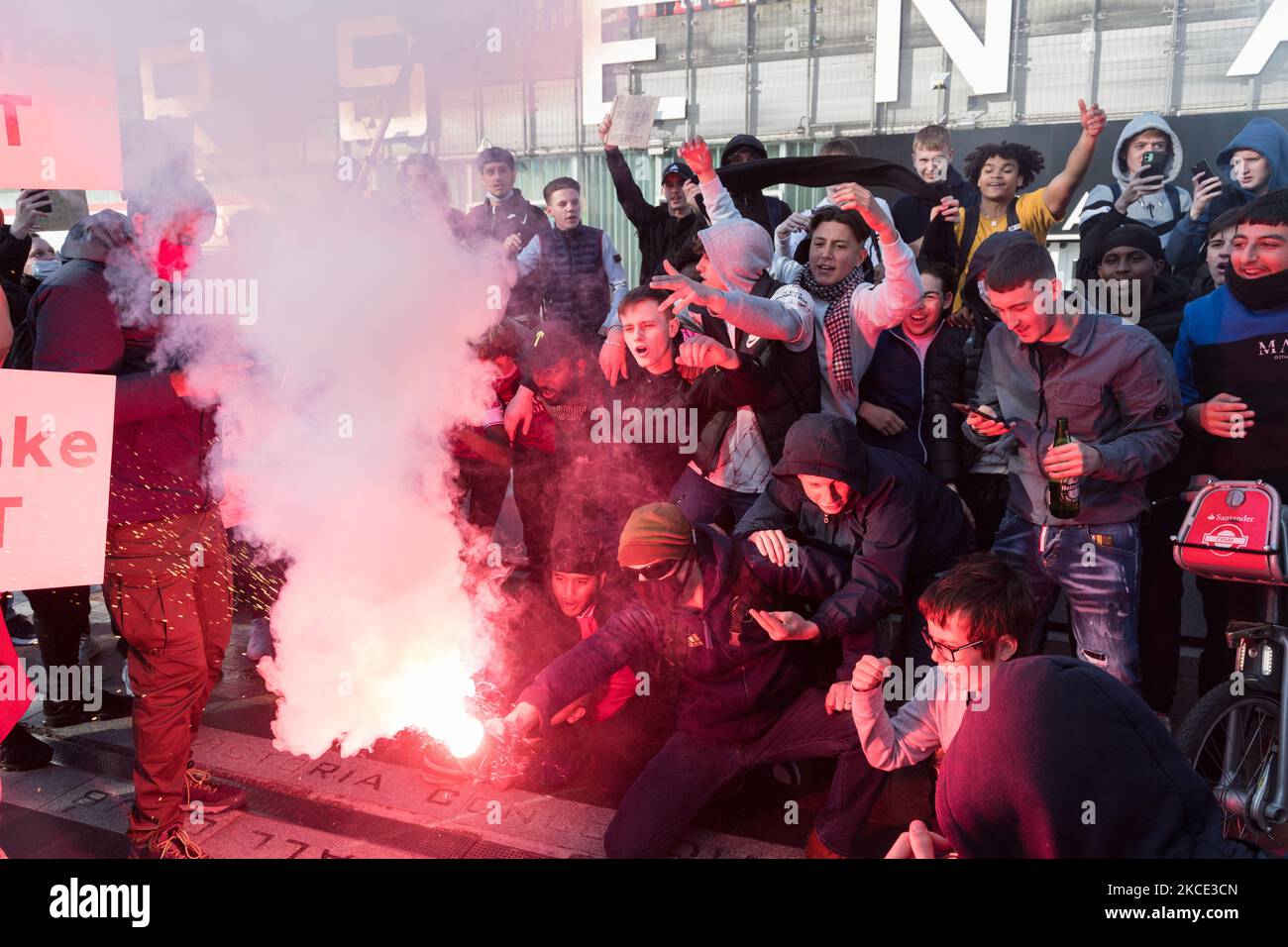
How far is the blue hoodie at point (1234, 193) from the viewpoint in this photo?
195 inches

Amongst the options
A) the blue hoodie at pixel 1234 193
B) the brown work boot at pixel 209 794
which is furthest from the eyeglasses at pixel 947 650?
the blue hoodie at pixel 1234 193

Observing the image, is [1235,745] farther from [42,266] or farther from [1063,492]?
[42,266]

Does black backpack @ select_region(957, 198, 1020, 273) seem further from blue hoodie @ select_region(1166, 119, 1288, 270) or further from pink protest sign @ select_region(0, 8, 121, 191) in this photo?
pink protest sign @ select_region(0, 8, 121, 191)

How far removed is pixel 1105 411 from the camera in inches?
135

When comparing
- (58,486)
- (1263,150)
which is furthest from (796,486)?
(1263,150)

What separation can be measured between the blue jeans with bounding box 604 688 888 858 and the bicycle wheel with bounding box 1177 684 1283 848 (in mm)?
1149

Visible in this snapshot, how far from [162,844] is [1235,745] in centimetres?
390

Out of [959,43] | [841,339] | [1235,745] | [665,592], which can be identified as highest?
[959,43]

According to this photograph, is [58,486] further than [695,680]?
No

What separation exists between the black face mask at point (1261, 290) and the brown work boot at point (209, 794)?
4.53 m

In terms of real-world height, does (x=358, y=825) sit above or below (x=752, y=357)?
below

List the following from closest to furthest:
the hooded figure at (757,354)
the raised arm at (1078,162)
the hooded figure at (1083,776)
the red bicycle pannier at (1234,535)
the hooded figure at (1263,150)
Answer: the hooded figure at (1083,776)
the red bicycle pannier at (1234,535)
the hooded figure at (757,354)
the raised arm at (1078,162)
the hooded figure at (1263,150)

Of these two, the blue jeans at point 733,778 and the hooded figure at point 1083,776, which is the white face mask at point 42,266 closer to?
the blue jeans at point 733,778
